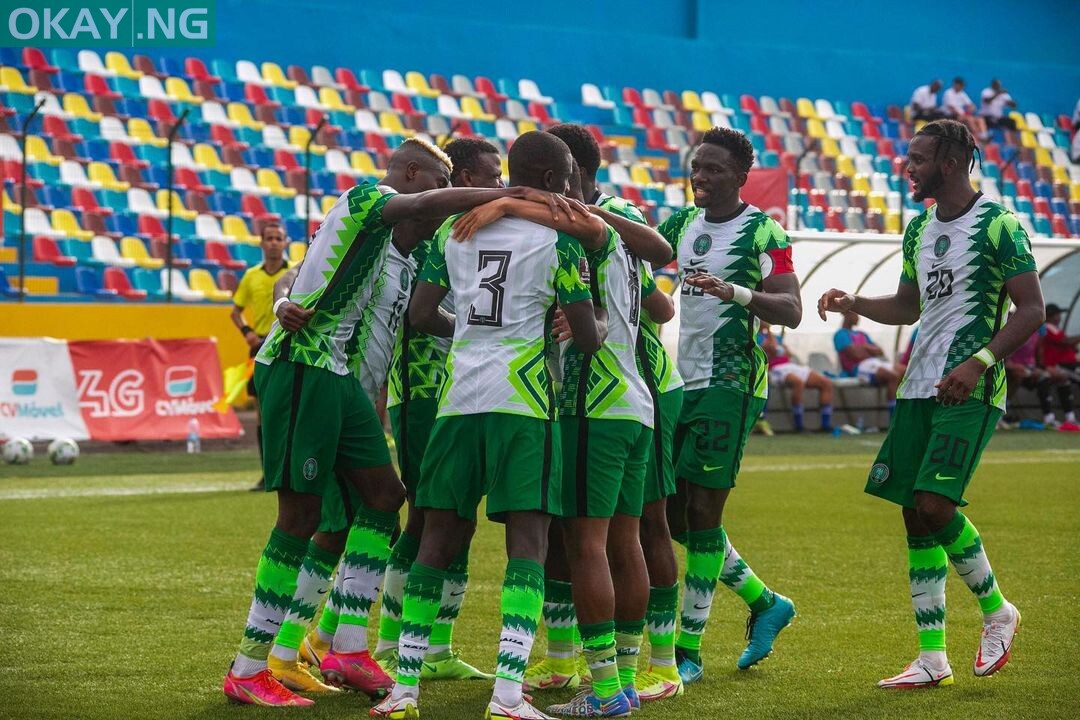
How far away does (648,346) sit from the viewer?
566 centimetres

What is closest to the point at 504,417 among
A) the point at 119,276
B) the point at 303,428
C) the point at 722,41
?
the point at 303,428

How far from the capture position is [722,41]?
31375 mm

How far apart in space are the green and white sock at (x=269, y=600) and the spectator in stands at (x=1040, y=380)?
56.5 ft

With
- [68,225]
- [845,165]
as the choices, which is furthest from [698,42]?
[68,225]

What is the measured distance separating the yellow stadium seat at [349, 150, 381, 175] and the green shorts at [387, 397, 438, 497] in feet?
58.2

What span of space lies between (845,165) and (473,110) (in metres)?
7.72

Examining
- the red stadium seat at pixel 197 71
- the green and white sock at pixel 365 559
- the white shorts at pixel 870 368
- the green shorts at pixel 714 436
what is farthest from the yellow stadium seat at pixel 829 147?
the green and white sock at pixel 365 559

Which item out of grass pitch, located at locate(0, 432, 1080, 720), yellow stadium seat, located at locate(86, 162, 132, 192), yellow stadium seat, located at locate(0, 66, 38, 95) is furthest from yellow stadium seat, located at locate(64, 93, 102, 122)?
grass pitch, located at locate(0, 432, 1080, 720)

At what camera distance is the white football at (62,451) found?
1435 centimetres

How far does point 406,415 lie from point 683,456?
3.81ft

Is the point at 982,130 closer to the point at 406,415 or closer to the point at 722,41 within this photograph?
the point at 722,41

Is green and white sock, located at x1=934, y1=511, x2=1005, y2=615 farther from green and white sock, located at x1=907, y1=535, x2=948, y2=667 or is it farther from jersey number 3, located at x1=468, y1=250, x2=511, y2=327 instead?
jersey number 3, located at x1=468, y1=250, x2=511, y2=327

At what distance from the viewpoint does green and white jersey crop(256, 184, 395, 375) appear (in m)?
5.29

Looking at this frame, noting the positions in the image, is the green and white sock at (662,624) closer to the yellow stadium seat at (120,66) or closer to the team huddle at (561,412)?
the team huddle at (561,412)
